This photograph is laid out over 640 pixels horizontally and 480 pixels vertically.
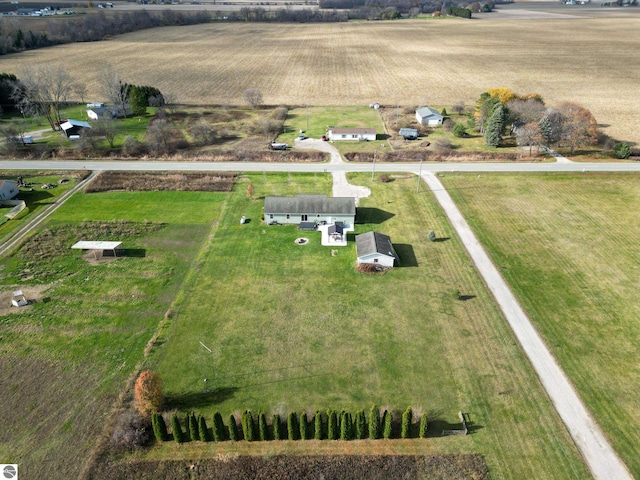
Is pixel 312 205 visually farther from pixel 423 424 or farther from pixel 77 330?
pixel 423 424

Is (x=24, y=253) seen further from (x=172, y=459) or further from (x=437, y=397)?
(x=437, y=397)

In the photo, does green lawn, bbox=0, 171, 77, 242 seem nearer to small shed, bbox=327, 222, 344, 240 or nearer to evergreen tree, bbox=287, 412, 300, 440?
small shed, bbox=327, 222, 344, 240

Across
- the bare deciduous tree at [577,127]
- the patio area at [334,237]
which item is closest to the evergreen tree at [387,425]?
the patio area at [334,237]

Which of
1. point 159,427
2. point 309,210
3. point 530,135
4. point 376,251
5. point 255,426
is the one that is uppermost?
point 530,135

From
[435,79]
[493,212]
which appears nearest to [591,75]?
[435,79]

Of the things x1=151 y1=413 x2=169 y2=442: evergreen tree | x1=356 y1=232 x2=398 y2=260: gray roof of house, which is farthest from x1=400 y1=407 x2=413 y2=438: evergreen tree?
x1=356 y1=232 x2=398 y2=260: gray roof of house

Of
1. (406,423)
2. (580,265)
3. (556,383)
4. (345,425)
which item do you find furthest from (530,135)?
(345,425)
